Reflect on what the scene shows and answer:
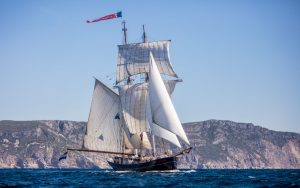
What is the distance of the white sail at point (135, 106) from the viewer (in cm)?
11181

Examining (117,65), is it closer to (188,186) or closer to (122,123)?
(122,123)

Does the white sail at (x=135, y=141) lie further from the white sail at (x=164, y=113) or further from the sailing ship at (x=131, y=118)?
the white sail at (x=164, y=113)

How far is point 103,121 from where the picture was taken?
4360 inches

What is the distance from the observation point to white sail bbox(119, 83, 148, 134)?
112m

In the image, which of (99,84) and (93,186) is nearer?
(93,186)

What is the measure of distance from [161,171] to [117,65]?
86.8 feet

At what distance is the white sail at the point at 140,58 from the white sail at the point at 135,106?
4453 millimetres

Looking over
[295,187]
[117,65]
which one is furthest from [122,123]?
[295,187]

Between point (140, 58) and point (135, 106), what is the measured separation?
35.3ft

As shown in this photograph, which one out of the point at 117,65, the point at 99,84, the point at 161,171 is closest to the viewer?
the point at 161,171

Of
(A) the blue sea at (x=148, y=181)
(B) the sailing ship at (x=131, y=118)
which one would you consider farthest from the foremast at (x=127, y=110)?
(A) the blue sea at (x=148, y=181)

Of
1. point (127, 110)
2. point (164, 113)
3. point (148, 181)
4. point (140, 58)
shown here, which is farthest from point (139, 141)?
point (148, 181)

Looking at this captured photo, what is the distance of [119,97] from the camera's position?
113688 millimetres

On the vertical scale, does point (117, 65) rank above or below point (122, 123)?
above
